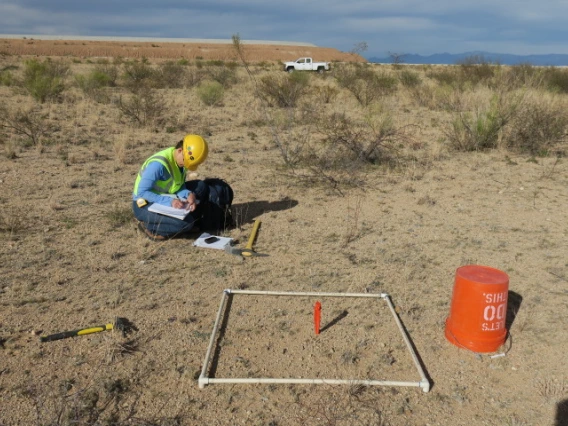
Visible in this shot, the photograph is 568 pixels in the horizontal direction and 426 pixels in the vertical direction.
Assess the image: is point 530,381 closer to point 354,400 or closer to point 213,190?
point 354,400

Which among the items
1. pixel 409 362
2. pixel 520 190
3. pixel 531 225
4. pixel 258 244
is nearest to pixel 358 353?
pixel 409 362

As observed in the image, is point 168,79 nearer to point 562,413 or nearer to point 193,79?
point 193,79

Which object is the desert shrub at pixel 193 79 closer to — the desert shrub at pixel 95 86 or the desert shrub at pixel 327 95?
the desert shrub at pixel 95 86

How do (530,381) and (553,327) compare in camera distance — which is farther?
(553,327)

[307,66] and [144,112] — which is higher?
[307,66]

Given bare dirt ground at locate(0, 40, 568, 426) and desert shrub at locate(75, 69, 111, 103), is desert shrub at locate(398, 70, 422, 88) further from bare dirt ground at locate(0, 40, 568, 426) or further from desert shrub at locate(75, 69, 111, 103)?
bare dirt ground at locate(0, 40, 568, 426)

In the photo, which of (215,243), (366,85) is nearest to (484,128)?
(215,243)

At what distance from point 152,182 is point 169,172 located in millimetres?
193

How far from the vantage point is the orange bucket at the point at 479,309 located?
11.3ft

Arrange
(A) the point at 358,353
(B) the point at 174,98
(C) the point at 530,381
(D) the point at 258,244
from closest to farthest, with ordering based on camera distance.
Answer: (C) the point at 530,381
(A) the point at 358,353
(D) the point at 258,244
(B) the point at 174,98

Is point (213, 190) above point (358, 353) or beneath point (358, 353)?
above

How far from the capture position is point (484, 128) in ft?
31.4

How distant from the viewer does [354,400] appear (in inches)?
123

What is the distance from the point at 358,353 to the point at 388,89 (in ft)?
52.0
